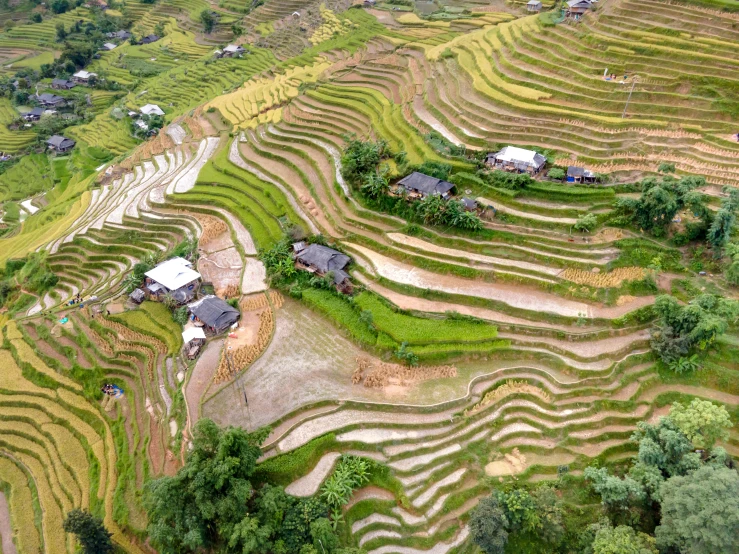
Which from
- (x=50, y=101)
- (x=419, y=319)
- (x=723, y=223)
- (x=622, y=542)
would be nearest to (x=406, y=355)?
(x=419, y=319)

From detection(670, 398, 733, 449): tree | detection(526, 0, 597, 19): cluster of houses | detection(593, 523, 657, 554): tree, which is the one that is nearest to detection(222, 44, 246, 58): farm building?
detection(526, 0, 597, 19): cluster of houses

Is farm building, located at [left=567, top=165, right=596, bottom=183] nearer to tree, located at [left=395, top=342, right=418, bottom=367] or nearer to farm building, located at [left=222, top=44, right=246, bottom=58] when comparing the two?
tree, located at [left=395, top=342, right=418, bottom=367]

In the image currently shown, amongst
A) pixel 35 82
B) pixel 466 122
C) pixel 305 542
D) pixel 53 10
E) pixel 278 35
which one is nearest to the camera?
pixel 305 542

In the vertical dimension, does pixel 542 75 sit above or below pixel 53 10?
above

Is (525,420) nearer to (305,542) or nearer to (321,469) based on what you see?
(321,469)

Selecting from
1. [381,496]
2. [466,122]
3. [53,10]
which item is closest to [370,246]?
[466,122]
